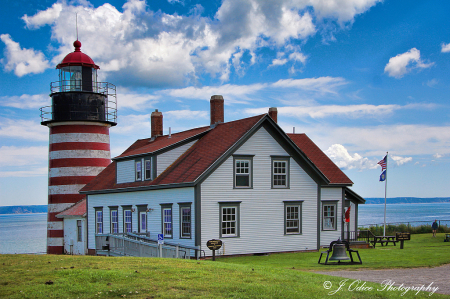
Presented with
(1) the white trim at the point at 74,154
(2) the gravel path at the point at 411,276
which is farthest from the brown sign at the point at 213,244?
(1) the white trim at the point at 74,154

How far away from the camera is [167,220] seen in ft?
84.2

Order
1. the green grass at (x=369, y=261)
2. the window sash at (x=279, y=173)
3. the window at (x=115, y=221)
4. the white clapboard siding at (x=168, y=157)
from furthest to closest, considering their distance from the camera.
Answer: the window at (x=115, y=221), the white clapboard siding at (x=168, y=157), the window sash at (x=279, y=173), the green grass at (x=369, y=261)

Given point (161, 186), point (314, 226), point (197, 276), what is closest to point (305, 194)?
point (314, 226)

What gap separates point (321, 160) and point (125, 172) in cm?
1259

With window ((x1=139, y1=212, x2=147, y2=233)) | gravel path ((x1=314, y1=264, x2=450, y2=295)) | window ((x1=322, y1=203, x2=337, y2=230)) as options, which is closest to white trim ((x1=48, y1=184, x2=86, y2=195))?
window ((x1=139, y1=212, x2=147, y2=233))

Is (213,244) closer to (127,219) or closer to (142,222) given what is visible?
(142,222)

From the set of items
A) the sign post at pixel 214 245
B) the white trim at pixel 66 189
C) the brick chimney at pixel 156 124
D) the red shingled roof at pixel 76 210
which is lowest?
the sign post at pixel 214 245

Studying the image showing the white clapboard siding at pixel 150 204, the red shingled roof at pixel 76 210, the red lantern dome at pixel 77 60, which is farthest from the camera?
the red lantern dome at pixel 77 60

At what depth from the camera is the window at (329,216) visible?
28928 mm

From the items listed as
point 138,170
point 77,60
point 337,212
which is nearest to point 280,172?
point 337,212

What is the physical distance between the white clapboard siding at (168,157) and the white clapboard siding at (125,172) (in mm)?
2558

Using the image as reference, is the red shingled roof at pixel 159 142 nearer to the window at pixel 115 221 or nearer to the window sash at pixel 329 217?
the window at pixel 115 221

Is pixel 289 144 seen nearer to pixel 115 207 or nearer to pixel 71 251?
pixel 115 207

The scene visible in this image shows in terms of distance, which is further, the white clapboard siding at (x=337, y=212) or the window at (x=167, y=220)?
the white clapboard siding at (x=337, y=212)
